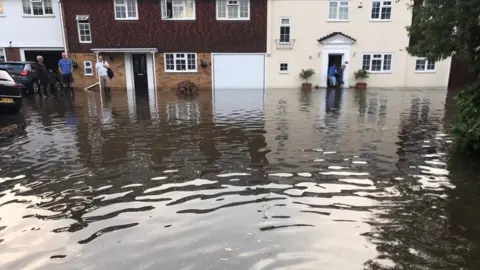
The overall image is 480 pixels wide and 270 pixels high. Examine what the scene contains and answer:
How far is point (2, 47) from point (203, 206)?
26.1 m

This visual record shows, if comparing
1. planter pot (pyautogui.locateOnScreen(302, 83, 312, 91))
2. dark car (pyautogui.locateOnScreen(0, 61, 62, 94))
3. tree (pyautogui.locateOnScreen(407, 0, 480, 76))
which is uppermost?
tree (pyautogui.locateOnScreen(407, 0, 480, 76))

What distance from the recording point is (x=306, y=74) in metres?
24.0

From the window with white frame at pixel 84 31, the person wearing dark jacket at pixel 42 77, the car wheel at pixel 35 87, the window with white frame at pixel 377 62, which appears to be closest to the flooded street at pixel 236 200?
the person wearing dark jacket at pixel 42 77

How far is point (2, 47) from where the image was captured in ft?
79.6

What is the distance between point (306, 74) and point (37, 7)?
59.6ft

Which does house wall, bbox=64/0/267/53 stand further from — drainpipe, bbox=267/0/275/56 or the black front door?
the black front door

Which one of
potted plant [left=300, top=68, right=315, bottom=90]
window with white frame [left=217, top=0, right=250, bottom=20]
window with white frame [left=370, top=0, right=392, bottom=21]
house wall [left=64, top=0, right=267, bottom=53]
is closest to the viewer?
house wall [left=64, top=0, right=267, bottom=53]

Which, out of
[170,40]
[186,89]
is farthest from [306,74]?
[170,40]

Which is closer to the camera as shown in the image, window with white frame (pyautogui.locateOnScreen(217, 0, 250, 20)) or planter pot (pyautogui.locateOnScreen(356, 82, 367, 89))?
window with white frame (pyautogui.locateOnScreen(217, 0, 250, 20))

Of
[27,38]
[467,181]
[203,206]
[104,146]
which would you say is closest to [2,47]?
[27,38]

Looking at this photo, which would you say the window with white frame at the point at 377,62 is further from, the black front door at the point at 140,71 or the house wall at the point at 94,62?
the house wall at the point at 94,62

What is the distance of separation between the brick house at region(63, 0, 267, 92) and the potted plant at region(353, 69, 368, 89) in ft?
20.4

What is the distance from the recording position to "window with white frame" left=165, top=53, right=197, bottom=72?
79.1ft

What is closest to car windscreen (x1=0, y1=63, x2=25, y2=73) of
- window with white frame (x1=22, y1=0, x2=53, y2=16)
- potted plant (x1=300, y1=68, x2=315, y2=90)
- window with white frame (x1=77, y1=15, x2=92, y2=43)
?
window with white frame (x1=77, y1=15, x2=92, y2=43)
